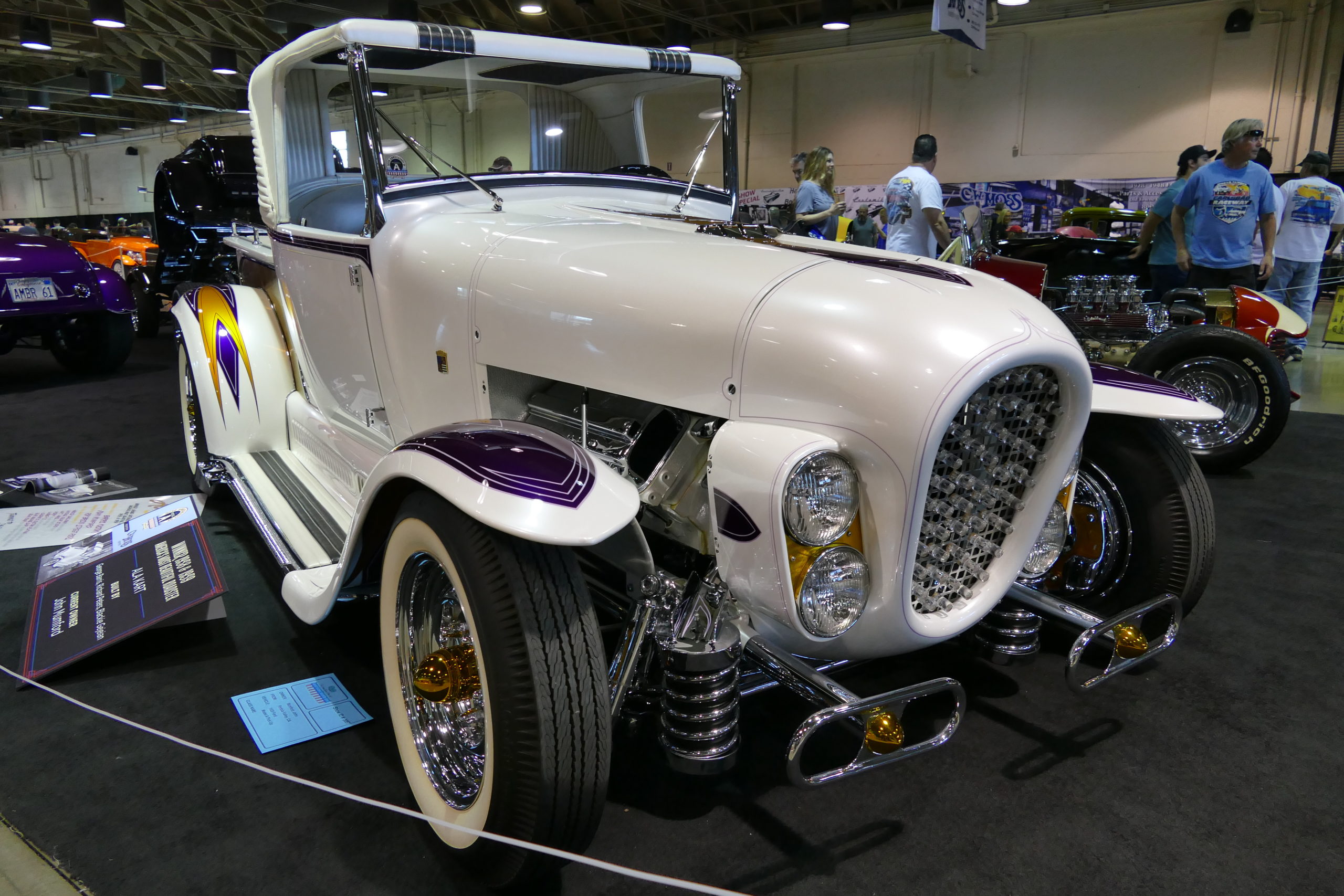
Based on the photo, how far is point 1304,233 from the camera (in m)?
7.04

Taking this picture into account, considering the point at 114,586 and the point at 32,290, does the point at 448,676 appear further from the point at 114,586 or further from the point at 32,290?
the point at 32,290

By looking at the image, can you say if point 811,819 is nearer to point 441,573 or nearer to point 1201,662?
point 441,573

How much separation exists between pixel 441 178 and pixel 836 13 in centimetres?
1034

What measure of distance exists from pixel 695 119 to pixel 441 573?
200 cm

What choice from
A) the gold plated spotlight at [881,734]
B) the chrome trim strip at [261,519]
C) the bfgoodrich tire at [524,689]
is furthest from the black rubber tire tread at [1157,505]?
the chrome trim strip at [261,519]

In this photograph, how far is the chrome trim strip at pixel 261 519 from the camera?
2594 mm

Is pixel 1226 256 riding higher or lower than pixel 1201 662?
higher

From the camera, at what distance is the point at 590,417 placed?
87.4 inches

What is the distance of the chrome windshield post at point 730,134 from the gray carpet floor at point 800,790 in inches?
70.2

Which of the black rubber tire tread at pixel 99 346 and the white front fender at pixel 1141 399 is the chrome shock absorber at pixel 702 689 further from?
the black rubber tire tread at pixel 99 346

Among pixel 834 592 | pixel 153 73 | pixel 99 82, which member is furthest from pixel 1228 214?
pixel 99 82

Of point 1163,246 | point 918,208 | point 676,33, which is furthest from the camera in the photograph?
A: point 676,33

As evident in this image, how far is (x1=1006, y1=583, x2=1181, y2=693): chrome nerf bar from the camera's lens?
Answer: 1876 mm

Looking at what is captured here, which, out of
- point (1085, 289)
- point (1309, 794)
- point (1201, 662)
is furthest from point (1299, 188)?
point (1309, 794)
